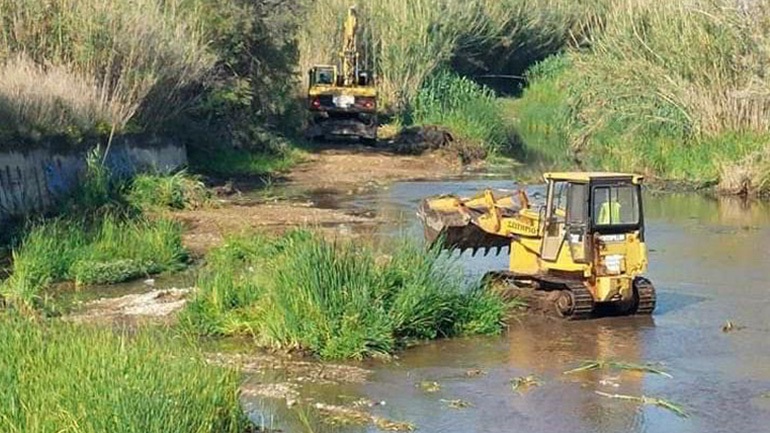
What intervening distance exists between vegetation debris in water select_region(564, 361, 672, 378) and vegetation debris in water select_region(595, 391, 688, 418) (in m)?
0.95

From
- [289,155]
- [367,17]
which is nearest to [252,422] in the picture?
[289,155]

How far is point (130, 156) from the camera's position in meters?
25.8

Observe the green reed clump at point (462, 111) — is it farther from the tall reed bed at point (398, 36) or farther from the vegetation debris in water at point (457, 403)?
the vegetation debris in water at point (457, 403)

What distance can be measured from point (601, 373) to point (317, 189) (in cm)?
1679

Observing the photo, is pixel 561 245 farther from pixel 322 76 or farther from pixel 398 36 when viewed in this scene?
pixel 398 36

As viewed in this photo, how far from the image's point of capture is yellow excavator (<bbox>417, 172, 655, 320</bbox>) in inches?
641

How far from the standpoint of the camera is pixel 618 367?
14195 mm

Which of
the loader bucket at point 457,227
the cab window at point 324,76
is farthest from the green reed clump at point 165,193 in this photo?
the cab window at point 324,76

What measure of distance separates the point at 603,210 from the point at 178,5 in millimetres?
16036

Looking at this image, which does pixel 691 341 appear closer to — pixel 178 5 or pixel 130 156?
pixel 130 156

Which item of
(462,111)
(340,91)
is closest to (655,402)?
(340,91)

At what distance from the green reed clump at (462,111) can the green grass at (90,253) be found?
20.0 metres

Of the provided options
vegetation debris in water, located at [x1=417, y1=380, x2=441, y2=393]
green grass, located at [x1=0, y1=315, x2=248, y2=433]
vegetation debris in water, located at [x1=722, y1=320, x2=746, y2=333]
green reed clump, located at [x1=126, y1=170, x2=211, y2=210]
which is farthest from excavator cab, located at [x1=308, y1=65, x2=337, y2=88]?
green grass, located at [x1=0, y1=315, x2=248, y2=433]

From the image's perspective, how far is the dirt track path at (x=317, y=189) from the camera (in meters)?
23.0
